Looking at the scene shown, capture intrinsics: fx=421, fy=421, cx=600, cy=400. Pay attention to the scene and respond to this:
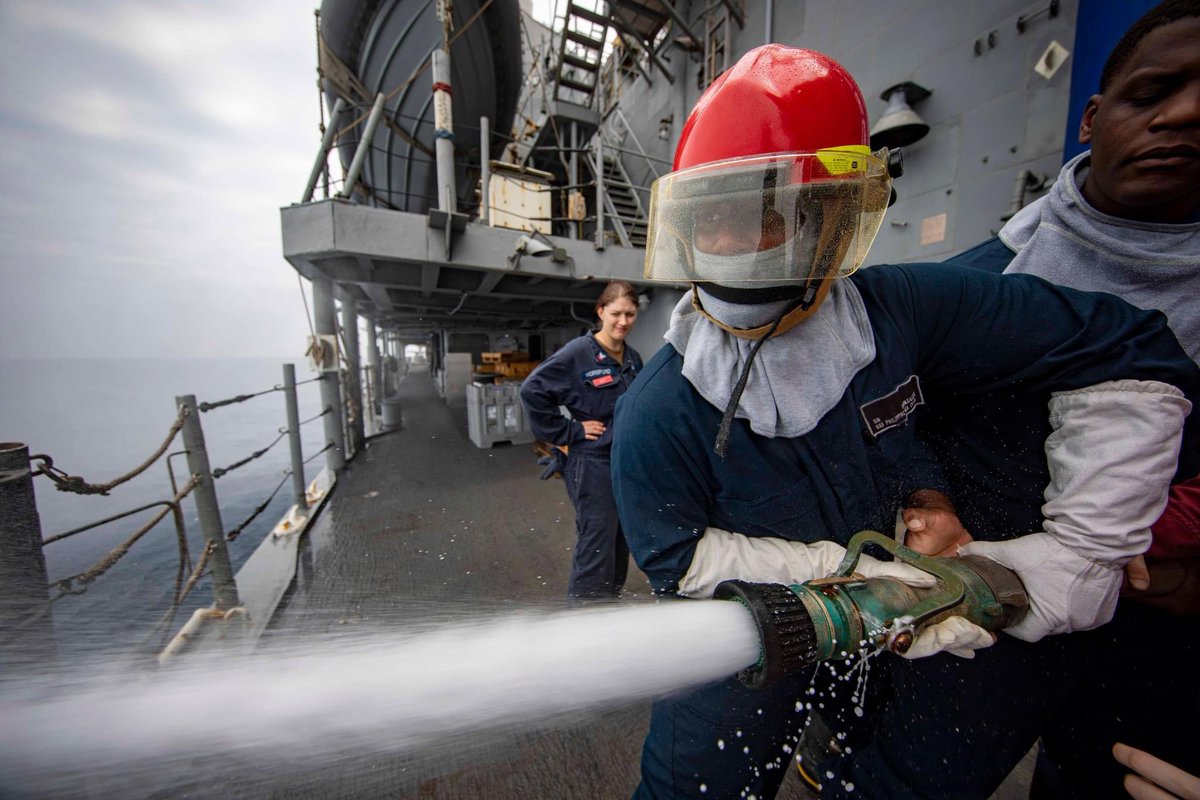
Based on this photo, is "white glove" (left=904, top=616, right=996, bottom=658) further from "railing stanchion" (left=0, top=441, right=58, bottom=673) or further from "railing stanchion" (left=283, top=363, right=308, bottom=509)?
"railing stanchion" (left=283, top=363, right=308, bottom=509)

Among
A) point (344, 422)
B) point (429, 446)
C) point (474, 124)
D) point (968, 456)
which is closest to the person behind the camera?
point (968, 456)

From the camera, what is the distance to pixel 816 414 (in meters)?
0.95

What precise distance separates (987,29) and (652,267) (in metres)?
4.71

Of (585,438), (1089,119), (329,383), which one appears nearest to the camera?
(1089,119)

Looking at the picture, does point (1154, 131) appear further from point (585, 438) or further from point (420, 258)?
point (420, 258)

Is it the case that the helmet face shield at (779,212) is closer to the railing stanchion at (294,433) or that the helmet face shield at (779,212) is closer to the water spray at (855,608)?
the water spray at (855,608)

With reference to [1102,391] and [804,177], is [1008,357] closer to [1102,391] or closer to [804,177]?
[1102,391]

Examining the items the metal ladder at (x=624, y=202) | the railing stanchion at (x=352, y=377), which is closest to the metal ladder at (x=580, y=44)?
the metal ladder at (x=624, y=202)

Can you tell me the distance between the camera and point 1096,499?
89 cm

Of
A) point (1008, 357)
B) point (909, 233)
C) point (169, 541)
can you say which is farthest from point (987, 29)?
point (169, 541)

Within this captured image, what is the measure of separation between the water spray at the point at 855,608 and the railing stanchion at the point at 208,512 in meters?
2.84

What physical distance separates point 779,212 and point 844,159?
0.56ft

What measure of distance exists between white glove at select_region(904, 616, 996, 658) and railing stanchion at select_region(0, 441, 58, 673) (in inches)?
84.2

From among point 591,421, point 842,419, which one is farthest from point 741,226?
point 591,421
